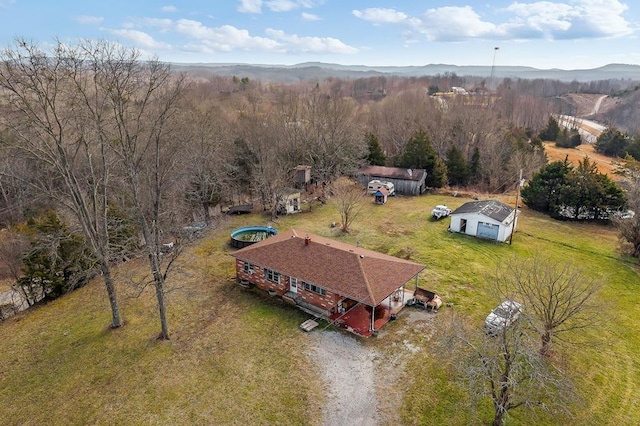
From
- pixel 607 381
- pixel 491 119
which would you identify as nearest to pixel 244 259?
pixel 607 381

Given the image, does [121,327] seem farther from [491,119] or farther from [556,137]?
[556,137]

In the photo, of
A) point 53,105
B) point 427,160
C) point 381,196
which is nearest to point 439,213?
point 381,196

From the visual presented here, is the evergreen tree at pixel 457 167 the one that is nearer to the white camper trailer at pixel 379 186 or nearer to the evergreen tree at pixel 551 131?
the white camper trailer at pixel 379 186

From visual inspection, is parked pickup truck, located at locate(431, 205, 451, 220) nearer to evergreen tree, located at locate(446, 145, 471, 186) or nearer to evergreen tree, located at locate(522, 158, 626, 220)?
evergreen tree, located at locate(522, 158, 626, 220)

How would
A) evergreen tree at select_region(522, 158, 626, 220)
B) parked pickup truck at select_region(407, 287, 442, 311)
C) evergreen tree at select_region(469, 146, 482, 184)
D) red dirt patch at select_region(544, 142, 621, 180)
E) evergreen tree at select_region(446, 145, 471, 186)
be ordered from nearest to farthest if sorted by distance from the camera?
parked pickup truck at select_region(407, 287, 442, 311), evergreen tree at select_region(522, 158, 626, 220), evergreen tree at select_region(446, 145, 471, 186), evergreen tree at select_region(469, 146, 482, 184), red dirt patch at select_region(544, 142, 621, 180)

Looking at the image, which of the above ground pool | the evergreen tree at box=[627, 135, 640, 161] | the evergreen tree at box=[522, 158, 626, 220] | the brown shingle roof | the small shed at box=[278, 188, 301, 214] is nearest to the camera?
the brown shingle roof

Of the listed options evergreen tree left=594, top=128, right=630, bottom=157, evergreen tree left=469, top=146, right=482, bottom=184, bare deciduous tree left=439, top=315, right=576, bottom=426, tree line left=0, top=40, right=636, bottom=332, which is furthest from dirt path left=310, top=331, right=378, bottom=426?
evergreen tree left=594, top=128, right=630, bottom=157

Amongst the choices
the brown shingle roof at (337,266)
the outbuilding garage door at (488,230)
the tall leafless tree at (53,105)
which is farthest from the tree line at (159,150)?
the outbuilding garage door at (488,230)
